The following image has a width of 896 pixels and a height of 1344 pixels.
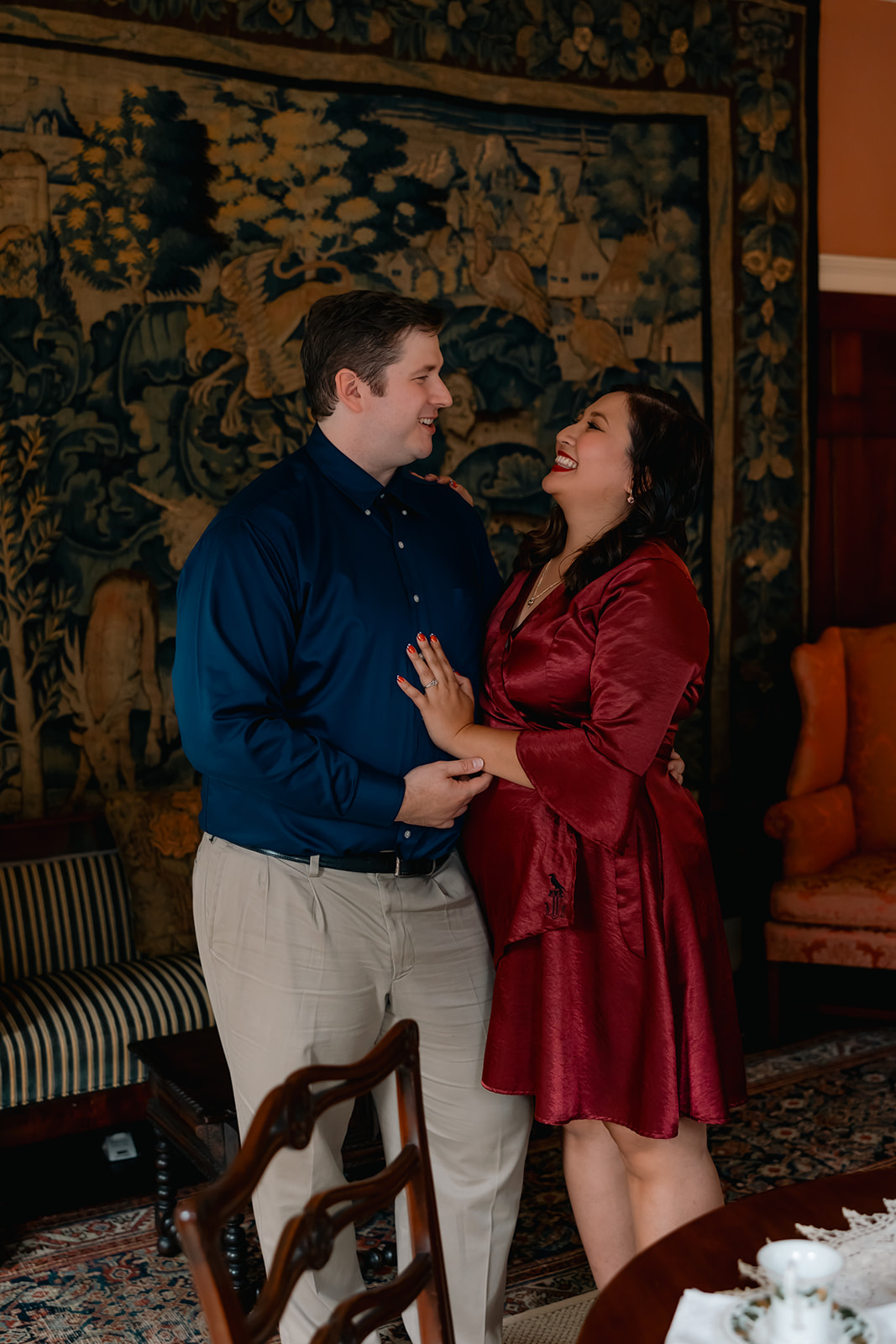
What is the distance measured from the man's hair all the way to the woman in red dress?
344 mm

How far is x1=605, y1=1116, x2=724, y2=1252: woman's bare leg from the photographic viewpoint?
209 centimetres

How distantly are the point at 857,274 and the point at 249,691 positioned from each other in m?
3.85

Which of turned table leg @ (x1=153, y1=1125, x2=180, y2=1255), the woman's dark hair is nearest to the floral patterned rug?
turned table leg @ (x1=153, y1=1125, x2=180, y2=1255)

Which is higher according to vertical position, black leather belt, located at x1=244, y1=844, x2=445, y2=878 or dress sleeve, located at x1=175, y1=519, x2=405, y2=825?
dress sleeve, located at x1=175, y1=519, x2=405, y2=825

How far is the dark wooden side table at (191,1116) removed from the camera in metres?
2.53

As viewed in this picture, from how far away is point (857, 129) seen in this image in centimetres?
488

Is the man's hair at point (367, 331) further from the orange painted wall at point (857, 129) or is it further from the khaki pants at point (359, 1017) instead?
the orange painted wall at point (857, 129)

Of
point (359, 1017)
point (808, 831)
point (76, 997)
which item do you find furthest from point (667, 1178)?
point (808, 831)

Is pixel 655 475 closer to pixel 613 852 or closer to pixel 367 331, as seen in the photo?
pixel 367 331

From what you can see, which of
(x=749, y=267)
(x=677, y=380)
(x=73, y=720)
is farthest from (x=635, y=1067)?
(x=749, y=267)

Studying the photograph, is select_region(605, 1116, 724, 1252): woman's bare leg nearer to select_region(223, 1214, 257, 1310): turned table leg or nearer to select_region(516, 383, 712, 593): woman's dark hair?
select_region(223, 1214, 257, 1310): turned table leg

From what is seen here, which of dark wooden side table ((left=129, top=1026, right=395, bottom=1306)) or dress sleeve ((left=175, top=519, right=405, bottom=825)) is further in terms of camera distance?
dark wooden side table ((left=129, top=1026, right=395, bottom=1306))

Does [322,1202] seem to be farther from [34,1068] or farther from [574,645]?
[34,1068]

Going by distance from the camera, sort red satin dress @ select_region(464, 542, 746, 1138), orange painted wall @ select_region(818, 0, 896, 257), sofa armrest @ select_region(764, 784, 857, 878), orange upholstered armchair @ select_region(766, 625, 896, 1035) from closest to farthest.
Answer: red satin dress @ select_region(464, 542, 746, 1138) < orange upholstered armchair @ select_region(766, 625, 896, 1035) < sofa armrest @ select_region(764, 784, 857, 878) < orange painted wall @ select_region(818, 0, 896, 257)
